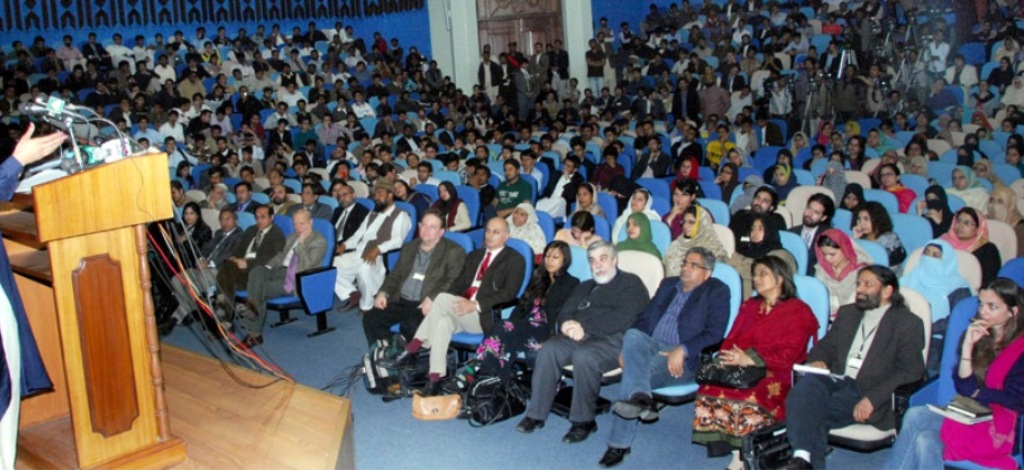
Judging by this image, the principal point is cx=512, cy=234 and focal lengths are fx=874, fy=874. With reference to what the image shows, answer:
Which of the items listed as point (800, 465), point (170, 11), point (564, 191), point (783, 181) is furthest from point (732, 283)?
point (170, 11)

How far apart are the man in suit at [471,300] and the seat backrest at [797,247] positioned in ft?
5.21

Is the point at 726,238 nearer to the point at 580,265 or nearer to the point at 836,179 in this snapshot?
the point at 580,265

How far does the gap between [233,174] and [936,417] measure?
8306mm

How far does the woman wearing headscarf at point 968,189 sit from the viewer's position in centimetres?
644

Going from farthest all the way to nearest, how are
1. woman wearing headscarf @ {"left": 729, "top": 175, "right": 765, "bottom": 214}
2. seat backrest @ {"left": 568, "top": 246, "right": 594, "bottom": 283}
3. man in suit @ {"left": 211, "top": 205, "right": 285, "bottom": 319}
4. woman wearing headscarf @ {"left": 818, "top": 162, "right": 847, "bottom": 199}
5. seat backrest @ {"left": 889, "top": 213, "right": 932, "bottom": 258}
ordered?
woman wearing headscarf @ {"left": 818, "top": 162, "right": 847, "bottom": 199} → woman wearing headscarf @ {"left": 729, "top": 175, "right": 765, "bottom": 214} → man in suit @ {"left": 211, "top": 205, "right": 285, "bottom": 319} → seat backrest @ {"left": 889, "top": 213, "right": 932, "bottom": 258} → seat backrest @ {"left": 568, "top": 246, "right": 594, "bottom": 283}

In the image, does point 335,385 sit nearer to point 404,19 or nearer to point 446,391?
point 446,391

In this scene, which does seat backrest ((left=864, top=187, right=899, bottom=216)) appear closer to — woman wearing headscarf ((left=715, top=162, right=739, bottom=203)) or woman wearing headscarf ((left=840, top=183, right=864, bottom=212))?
woman wearing headscarf ((left=840, top=183, right=864, bottom=212))

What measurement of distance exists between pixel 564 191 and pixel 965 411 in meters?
5.21

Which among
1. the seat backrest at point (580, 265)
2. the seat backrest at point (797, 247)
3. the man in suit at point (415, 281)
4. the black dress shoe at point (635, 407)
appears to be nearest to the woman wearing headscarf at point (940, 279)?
the seat backrest at point (797, 247)

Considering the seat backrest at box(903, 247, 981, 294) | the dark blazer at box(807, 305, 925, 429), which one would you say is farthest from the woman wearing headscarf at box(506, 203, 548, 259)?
the dark blazer at box(807, 305, 925, 429)

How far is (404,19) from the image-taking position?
16422 mm

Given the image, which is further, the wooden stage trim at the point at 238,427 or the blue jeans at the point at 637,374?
the blue jeans at the point at 637,374

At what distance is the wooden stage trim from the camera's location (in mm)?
2705

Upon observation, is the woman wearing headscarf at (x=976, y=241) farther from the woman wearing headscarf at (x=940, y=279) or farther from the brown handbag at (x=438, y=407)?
the brown handbag at (x=438, y=407)
